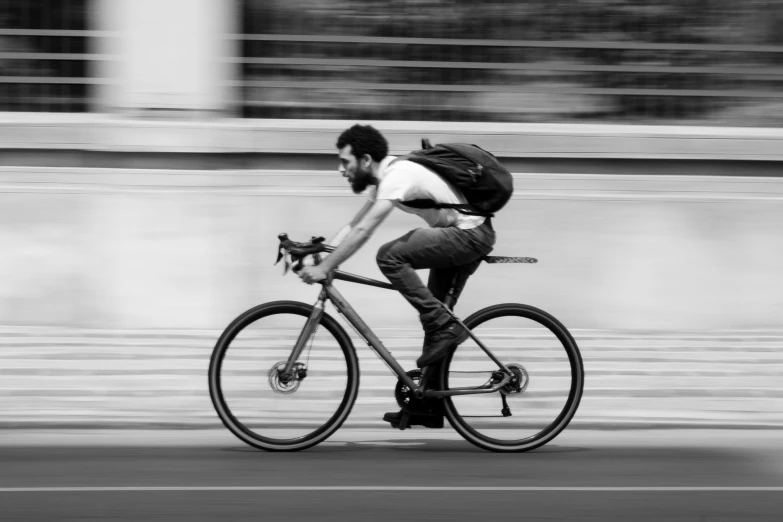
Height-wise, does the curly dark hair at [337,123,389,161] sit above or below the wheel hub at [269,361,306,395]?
above

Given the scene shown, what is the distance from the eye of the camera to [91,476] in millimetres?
5016

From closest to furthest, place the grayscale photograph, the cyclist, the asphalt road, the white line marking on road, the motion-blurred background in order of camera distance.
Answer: the asphalt road → the white line marking on road → the cyclist → the grayscale photograph → the motion-blurred background

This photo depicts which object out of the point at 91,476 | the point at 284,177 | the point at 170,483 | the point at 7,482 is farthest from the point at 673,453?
the point at 284,177

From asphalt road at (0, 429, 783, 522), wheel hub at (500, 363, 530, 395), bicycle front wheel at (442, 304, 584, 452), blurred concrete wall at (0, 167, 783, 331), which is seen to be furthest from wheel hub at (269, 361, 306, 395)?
blurred concrete wall at (0, 167, 783, 331)

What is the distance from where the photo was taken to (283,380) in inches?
211

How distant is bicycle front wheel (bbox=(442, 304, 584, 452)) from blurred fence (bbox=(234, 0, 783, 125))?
3923 mm

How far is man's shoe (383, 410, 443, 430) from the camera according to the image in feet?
18.0

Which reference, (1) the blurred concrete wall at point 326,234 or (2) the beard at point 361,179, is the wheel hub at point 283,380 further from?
(1) the blurred concrete wall at point 326,234

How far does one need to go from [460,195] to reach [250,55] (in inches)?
169

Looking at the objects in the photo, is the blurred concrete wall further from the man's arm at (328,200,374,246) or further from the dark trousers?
the dark trousers

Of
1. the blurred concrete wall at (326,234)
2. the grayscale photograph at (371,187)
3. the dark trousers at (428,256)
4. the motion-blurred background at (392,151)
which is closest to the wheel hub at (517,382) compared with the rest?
the dark trousers at (428,256)

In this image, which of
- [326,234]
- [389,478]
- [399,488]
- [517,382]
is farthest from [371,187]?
[399,488]

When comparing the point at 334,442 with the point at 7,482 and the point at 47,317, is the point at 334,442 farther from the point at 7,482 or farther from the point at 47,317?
the point at 47,317

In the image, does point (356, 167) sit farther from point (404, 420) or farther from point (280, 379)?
point (404, 420)
